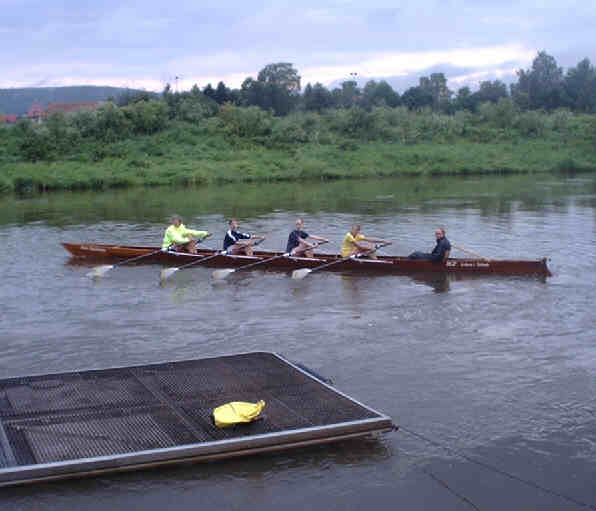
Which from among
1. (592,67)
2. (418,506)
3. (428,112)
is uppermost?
(592,67)

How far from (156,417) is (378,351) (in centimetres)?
427

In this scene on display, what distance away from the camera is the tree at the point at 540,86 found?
289ft

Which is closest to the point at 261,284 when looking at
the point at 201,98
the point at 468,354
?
the point at 468,354

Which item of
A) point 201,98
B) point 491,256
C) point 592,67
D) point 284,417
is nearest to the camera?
point 284,417

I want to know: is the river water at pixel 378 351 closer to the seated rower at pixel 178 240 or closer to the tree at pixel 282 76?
the seated rower at pixel 178 240

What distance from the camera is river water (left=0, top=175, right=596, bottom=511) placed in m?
7.33

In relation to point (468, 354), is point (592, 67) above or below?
above

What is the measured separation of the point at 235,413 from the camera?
8.04 m

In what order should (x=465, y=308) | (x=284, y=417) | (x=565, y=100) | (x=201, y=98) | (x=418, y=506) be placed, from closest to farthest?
(x=418, y=506), (x=284, y=417), (x=465, y=308), (x=201, y=98), (x=565, y=100)

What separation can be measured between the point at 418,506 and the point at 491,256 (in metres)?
14.0

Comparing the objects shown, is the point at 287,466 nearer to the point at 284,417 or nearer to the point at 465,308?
the point at 284,417

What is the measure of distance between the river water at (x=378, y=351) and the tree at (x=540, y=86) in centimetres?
6632

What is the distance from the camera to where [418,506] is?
7.14 metres

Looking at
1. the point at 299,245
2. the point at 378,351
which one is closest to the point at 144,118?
the point at 299,245
